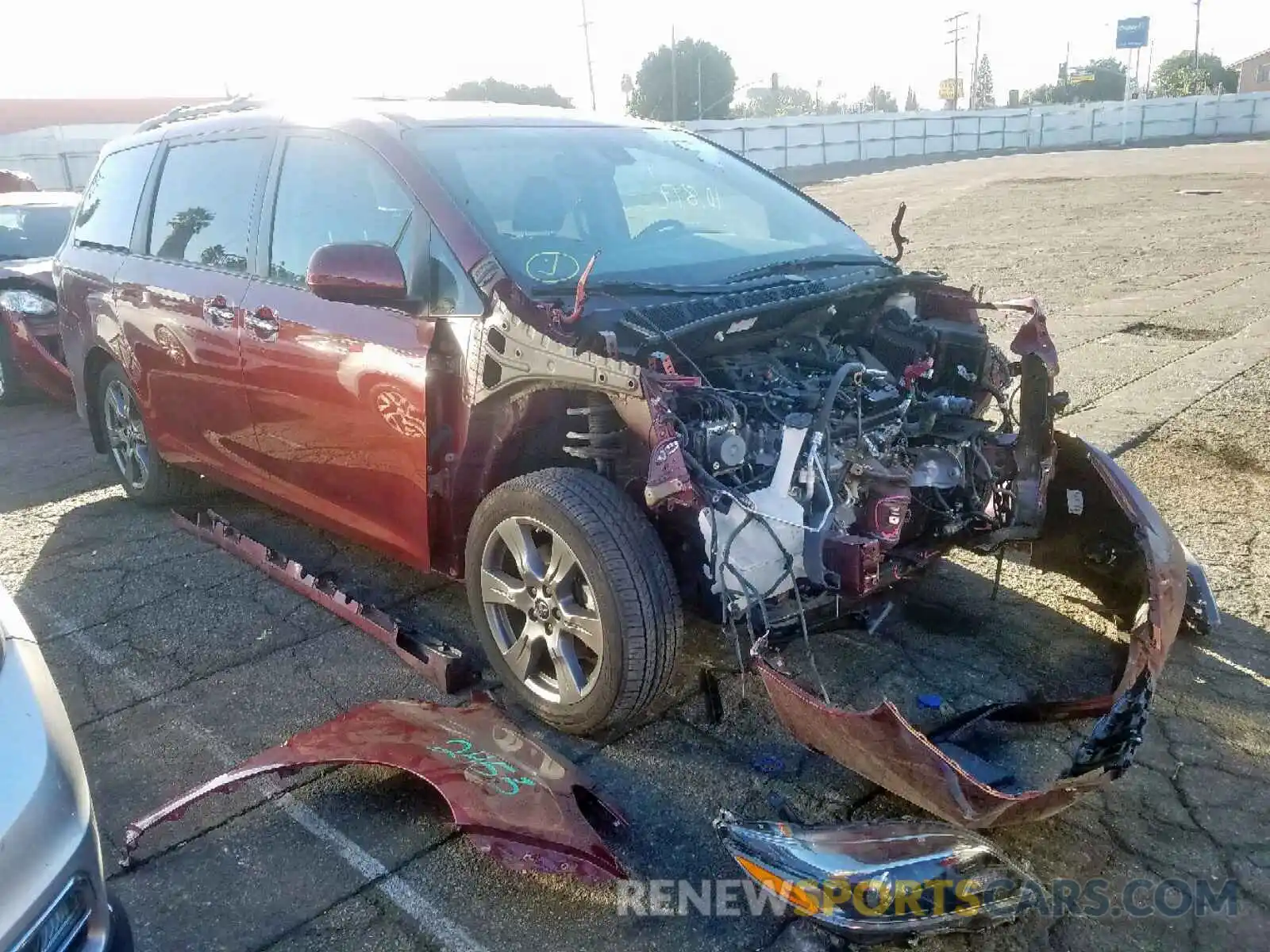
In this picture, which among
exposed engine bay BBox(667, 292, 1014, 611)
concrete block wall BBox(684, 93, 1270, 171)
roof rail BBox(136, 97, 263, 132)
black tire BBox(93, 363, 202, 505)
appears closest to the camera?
exposed engine bay BBox(667, 292, 1014, 611)

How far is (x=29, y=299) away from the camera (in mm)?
7148

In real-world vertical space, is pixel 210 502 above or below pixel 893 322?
below

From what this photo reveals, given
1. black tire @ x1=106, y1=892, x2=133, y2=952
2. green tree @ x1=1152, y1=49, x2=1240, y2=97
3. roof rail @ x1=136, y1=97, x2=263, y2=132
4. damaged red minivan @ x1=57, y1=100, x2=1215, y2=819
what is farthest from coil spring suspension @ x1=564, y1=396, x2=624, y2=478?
green tree @ x1=1152, y1=49, x2=1240, y2=97

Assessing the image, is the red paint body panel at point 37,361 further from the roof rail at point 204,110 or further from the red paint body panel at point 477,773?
the red paint body panel at point 477,773

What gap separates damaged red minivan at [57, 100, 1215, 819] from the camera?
9.34ft

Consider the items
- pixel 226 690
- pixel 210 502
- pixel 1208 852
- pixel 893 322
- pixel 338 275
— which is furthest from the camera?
pixel 210 502

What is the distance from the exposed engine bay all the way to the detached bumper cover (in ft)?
1.05

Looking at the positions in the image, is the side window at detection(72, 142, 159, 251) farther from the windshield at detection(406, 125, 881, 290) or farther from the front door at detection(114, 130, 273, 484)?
the windshield at detection(406, 125, 881, 290)

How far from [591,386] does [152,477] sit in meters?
3.27

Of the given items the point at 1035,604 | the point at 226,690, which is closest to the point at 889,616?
the point at 1035,604

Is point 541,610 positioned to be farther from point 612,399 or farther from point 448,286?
point 448,286

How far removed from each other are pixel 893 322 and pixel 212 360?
9.02 ft

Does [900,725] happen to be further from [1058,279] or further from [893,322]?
[1058,279]

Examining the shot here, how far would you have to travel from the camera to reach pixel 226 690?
3500 mm
